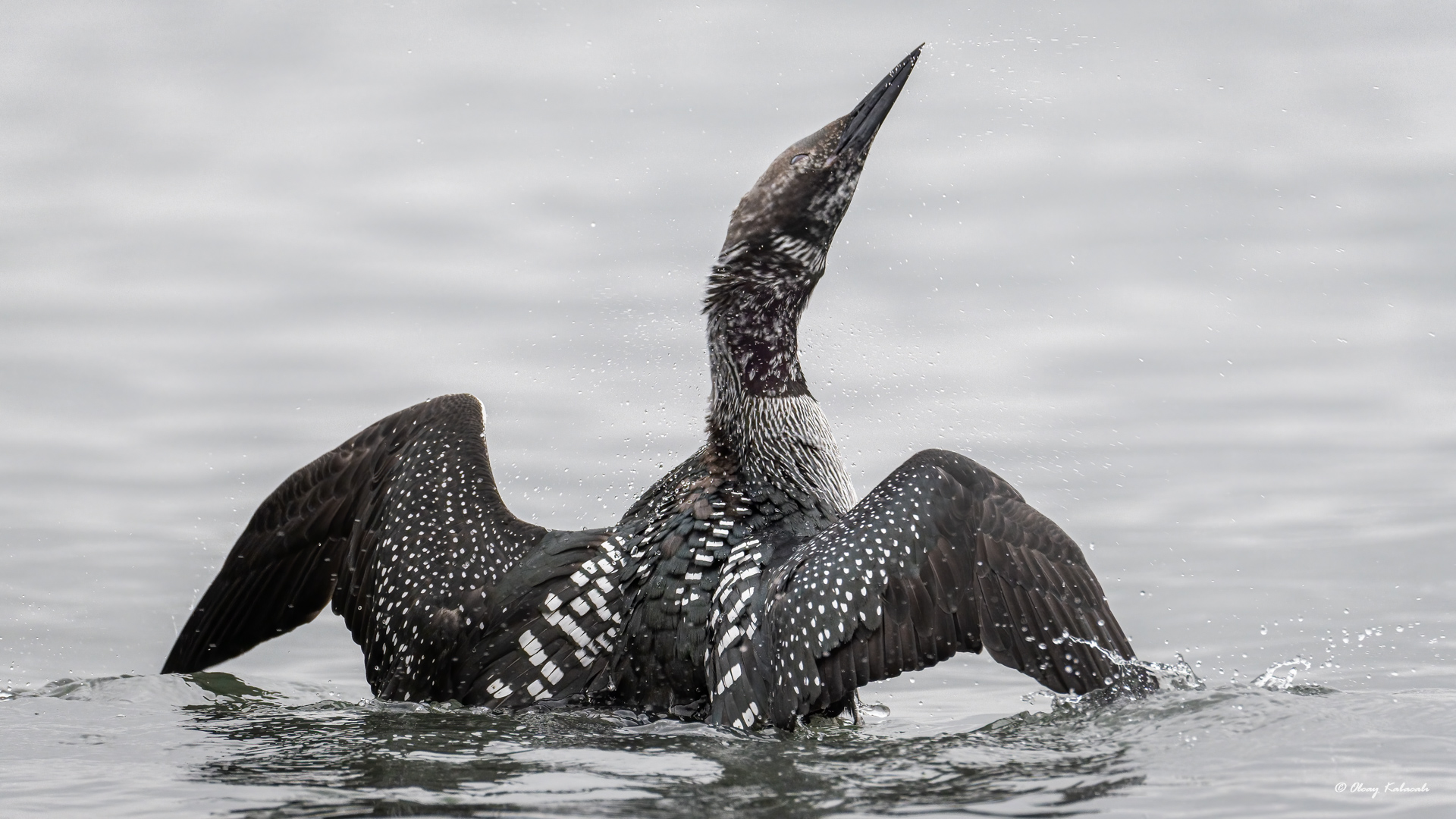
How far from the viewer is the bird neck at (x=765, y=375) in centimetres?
596

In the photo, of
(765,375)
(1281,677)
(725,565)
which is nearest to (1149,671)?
(725,565)

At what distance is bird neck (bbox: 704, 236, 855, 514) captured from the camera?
5965mm

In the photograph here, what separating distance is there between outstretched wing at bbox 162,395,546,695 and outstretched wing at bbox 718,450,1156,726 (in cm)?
112

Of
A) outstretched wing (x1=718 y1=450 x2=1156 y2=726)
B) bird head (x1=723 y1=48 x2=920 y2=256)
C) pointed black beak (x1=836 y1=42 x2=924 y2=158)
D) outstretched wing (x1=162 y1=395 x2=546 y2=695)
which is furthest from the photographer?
pointed black beak (x1=836 y1=42 x2=924 y2=158)

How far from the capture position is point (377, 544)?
601cm

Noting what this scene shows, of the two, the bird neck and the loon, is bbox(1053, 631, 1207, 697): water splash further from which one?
the bird neck

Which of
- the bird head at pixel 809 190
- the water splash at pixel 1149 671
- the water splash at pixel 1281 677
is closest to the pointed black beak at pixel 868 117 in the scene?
the bird head at pixel 809 190

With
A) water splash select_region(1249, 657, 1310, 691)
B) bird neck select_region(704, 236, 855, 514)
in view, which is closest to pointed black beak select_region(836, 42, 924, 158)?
bird neck select_region(704, 236, 855, 514)

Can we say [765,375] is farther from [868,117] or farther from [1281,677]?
[1281,677]

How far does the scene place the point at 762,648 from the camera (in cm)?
530

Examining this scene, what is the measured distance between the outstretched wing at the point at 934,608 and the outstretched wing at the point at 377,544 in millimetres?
1122

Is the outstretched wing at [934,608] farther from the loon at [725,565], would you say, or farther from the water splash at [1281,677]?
the water splash at [1281,677]

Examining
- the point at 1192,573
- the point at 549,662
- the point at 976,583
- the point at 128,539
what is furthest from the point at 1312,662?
the point at 128,539

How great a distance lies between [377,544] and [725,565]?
1250 millimetres
